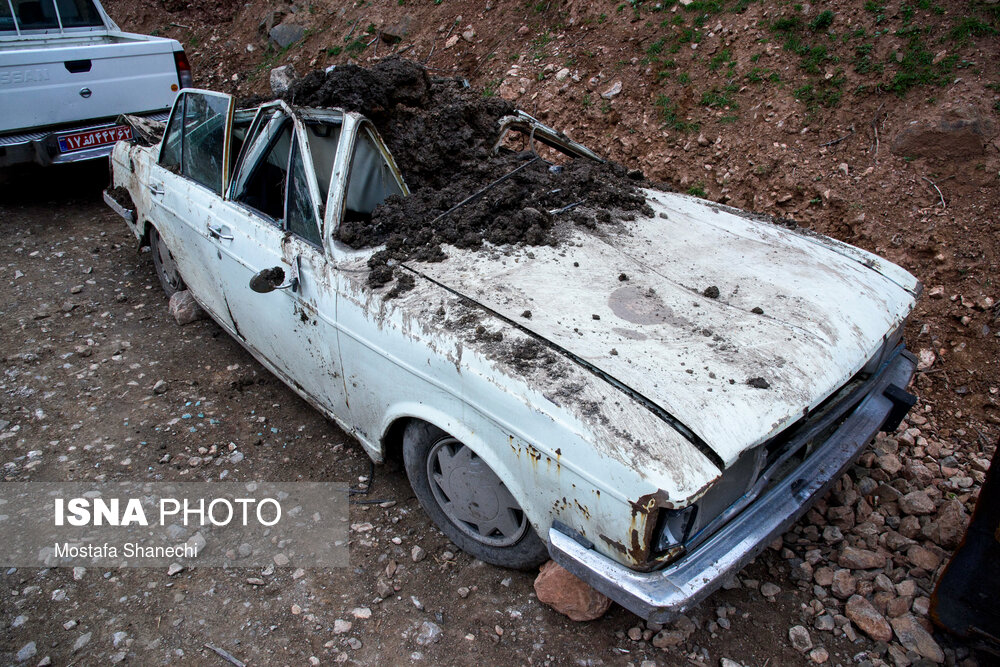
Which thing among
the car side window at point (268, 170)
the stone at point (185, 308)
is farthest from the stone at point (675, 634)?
the stone at point (185, 308)

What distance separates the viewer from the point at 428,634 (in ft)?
7.75

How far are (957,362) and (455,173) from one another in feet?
10.4

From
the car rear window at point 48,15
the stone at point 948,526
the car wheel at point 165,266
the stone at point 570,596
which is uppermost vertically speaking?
the car rear window at point 48,15

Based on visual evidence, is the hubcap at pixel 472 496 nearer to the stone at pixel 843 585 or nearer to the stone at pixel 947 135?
the stone at pixel 843 585

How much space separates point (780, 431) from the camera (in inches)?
77.7

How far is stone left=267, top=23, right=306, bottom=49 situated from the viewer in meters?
8.86

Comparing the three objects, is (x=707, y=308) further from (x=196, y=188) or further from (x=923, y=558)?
(x=196, y=188)

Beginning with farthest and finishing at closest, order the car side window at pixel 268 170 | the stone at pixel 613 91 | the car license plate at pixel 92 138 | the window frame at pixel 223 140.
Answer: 1. the stone at pixel 613 91
2. the car license plate at pixel 92 138
3. the window frame at pixel 223 140
4. the car side window at pixel 268 170

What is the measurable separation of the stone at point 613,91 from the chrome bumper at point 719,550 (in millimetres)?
4265

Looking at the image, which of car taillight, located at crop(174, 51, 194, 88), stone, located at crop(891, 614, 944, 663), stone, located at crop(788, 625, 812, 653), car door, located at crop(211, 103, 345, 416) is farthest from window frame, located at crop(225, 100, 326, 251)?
car taillight, located at crop(174, 51, 194, 88)

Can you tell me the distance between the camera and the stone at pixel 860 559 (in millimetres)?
2631

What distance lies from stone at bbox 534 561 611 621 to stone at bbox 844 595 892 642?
0.95 m

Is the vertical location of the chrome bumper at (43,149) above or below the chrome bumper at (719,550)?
above

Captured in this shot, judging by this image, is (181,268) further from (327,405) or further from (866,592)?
(866,592)
